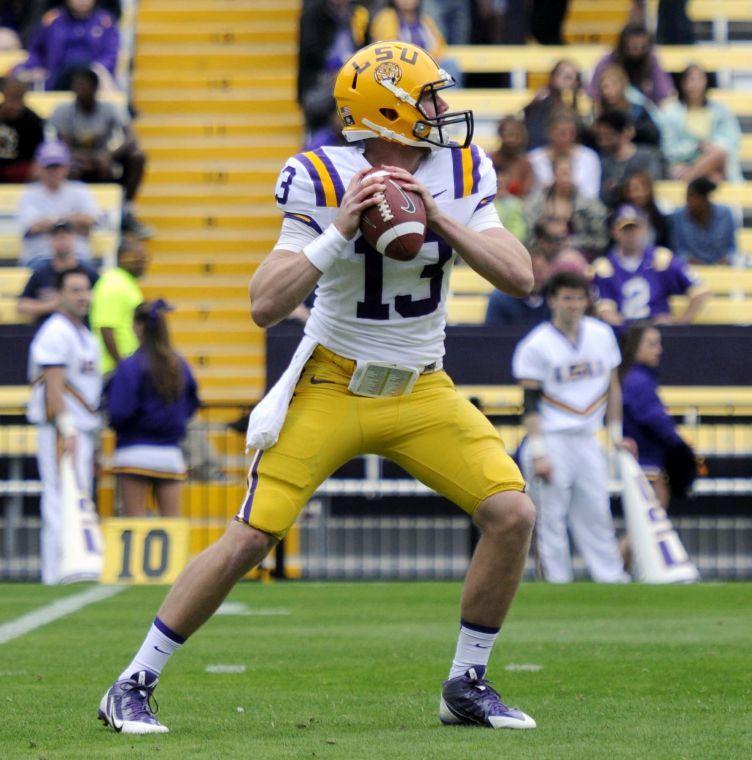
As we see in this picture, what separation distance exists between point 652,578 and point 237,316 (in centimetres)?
611

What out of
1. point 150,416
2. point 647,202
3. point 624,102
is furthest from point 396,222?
point 624,102

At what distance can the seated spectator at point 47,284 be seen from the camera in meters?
13.4

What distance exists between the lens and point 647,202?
14477 mm

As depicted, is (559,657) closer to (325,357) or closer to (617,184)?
(325,357)

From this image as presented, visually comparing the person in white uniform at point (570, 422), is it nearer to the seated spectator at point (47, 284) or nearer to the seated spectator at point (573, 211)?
the seated spectator at point (573, 211)

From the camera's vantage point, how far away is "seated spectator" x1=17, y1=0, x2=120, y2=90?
16938 mm

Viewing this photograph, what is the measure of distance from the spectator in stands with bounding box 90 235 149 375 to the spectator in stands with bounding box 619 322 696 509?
144 inches

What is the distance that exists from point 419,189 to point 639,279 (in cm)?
854

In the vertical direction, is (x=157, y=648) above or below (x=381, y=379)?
below

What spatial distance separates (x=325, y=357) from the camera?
565cm

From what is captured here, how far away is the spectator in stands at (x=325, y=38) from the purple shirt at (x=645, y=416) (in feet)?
18.1

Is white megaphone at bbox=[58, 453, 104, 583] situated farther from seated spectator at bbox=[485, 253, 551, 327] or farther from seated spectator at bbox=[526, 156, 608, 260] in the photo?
seated spectator at bbox=[526, 156, 608, 260]

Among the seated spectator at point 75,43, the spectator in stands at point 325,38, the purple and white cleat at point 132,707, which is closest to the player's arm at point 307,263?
the purple and white cleat at point 132,707

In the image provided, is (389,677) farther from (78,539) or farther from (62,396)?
(62,396)
